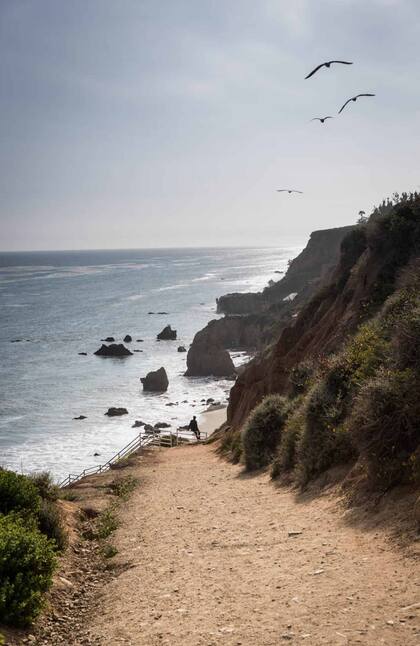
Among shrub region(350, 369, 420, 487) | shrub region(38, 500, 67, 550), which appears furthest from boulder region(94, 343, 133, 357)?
shrub region(350, 369, 420, 487)

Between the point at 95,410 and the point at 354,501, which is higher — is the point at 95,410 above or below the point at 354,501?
below

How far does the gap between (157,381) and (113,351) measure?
18193 mm

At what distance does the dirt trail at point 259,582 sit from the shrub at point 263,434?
14.1 ft

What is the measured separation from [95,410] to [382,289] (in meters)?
32.4

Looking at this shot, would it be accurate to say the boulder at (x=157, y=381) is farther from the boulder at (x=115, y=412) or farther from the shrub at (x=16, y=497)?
the shrub at (x=16, y=497)

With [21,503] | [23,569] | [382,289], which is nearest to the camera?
[23,569]

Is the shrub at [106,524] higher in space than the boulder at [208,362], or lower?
higher

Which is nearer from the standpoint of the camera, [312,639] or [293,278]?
[312,639]


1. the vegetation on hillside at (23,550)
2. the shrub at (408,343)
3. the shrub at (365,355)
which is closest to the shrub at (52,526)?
the vegetation on hillside at (23,550)

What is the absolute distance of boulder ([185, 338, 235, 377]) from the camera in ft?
206

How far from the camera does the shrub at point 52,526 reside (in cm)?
1016

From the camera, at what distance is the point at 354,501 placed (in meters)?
9.19

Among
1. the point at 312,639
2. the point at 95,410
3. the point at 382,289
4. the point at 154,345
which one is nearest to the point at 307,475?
the point at 312,639

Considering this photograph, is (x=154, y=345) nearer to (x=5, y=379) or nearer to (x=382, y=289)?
(x=5, y=379)
